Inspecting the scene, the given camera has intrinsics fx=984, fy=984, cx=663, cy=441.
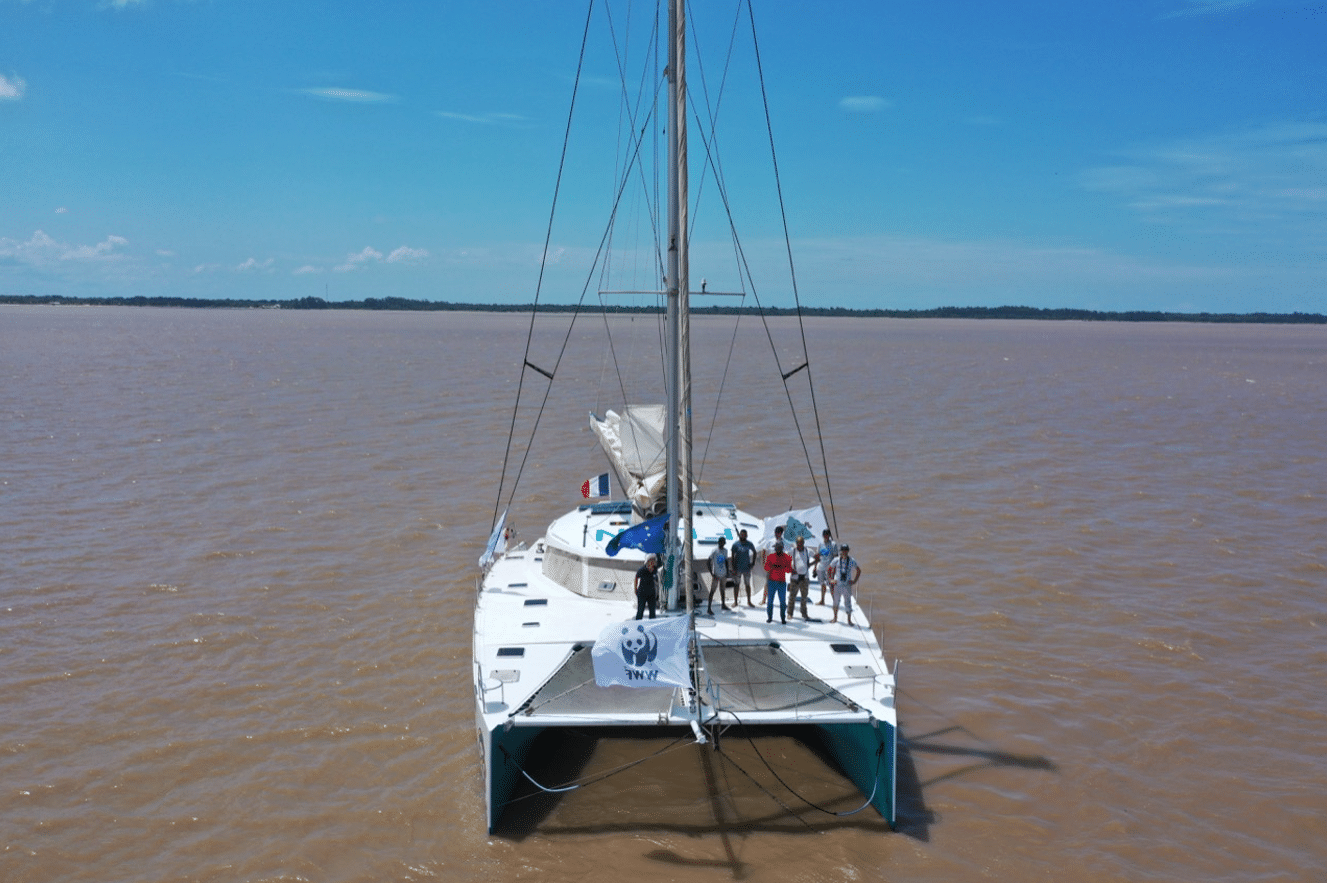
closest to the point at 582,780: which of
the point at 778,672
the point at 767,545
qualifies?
the point at 778,672

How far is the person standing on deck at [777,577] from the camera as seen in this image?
39.2 feet

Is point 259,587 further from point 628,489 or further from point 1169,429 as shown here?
point 1169,429

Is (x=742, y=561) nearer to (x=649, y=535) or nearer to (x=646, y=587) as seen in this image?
(x=649, y=535)

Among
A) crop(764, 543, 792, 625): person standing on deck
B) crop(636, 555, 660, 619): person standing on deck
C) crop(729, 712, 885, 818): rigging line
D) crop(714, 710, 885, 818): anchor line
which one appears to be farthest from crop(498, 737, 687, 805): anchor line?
crop(764, 543, 792, 625): person standing on deck

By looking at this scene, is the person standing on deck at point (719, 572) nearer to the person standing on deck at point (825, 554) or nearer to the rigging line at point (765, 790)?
the person standing on deck at point (825, 554)

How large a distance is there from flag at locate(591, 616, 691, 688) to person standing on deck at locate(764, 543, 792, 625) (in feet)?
7.57

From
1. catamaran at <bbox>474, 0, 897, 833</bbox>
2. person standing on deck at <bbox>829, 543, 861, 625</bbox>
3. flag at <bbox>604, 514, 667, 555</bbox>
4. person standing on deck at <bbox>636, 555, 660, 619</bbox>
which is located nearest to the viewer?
catamaran at <bbox>474, 0, 897, 833</bbox>

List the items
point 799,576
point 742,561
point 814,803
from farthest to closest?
point 742,561, point 799,576, point 814,803

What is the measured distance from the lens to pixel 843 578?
1202 cm

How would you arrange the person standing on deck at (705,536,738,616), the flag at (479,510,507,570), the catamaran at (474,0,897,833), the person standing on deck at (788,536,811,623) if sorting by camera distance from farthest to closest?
the flag at (479,510,507,570), the person standing on deck at (705,536,738,616), the person standing on deck at (788,536,811,623), the catamaran at (474,0,897,833)

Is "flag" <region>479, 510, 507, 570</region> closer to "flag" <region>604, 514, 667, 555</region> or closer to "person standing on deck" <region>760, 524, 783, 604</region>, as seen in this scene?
"flag" <region>604, 514, 667, 555</region>

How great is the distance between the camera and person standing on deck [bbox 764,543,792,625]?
470 inches

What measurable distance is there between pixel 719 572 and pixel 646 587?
119 centimetres

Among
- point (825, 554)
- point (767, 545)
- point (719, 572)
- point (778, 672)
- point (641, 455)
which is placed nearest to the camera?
point (778, 672)
